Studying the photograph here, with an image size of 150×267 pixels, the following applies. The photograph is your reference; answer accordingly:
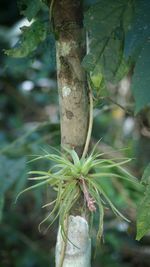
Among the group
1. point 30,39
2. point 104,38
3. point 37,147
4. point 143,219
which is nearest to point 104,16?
point 104,38

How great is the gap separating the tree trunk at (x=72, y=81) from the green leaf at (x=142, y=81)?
0.09 m

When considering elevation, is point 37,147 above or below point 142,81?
below

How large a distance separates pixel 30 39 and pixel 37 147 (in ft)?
2.15

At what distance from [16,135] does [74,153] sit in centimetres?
148

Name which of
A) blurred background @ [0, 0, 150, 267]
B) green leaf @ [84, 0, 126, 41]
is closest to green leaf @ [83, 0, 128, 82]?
green leaf @ [84, 0, 126, 41]

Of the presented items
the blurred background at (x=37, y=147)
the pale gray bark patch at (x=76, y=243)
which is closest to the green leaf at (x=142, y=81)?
the pale gray bark patch at (x=76, y=243)

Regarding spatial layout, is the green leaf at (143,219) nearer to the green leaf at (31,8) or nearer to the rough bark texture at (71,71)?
the rough bark texture at (71,71)

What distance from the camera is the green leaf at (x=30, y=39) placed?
3.30 ft

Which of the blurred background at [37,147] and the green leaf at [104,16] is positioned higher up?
the green leaf at [104,16]

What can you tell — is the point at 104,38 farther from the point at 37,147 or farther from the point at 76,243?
the point at 37,147

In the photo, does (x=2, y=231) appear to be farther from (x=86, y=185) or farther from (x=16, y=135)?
(x=86, y=185)

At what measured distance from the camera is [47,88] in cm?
246

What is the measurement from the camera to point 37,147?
165 centimetres

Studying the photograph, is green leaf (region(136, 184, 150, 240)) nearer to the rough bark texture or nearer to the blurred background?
the rough bark texture
